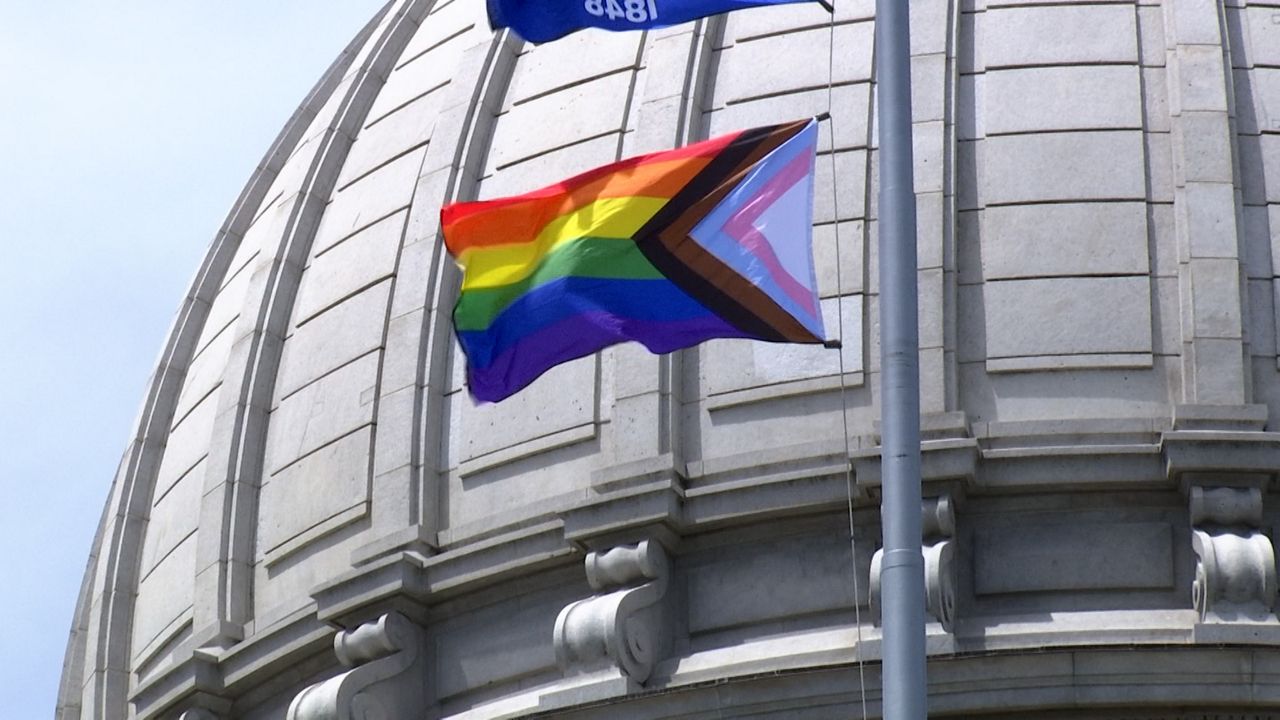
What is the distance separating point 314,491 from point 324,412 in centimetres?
88

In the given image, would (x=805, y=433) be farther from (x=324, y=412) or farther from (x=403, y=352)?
(x=324, y=412)

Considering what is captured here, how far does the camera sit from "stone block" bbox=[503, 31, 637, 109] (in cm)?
3319

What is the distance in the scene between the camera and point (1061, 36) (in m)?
31.6

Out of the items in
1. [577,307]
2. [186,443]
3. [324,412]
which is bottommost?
[577,307]

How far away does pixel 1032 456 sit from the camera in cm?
2830

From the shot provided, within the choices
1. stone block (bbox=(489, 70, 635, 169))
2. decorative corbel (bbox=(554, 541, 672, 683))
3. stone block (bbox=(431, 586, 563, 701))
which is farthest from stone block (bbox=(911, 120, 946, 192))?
stone block (bbox=(431, 586, 563, 701))

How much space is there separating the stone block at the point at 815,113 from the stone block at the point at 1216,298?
3.45 m

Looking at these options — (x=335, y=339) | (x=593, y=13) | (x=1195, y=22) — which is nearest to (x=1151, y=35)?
(x=1195, y=22)

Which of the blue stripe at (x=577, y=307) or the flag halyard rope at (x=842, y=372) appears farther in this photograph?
the flag halyard rope at (x=842, y=372)

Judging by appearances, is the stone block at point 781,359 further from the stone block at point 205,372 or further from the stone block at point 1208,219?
the stone block at point 205,372

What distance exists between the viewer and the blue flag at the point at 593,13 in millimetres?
21938

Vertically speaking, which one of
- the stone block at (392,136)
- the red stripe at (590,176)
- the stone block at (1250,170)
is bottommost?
the red stripe at (590,176)

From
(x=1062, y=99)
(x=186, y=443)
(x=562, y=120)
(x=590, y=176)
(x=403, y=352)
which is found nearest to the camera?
(x=590, y=176)

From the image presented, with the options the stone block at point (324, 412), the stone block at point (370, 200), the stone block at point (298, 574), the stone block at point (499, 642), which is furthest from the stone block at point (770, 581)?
the stone block at point (370, 200)
